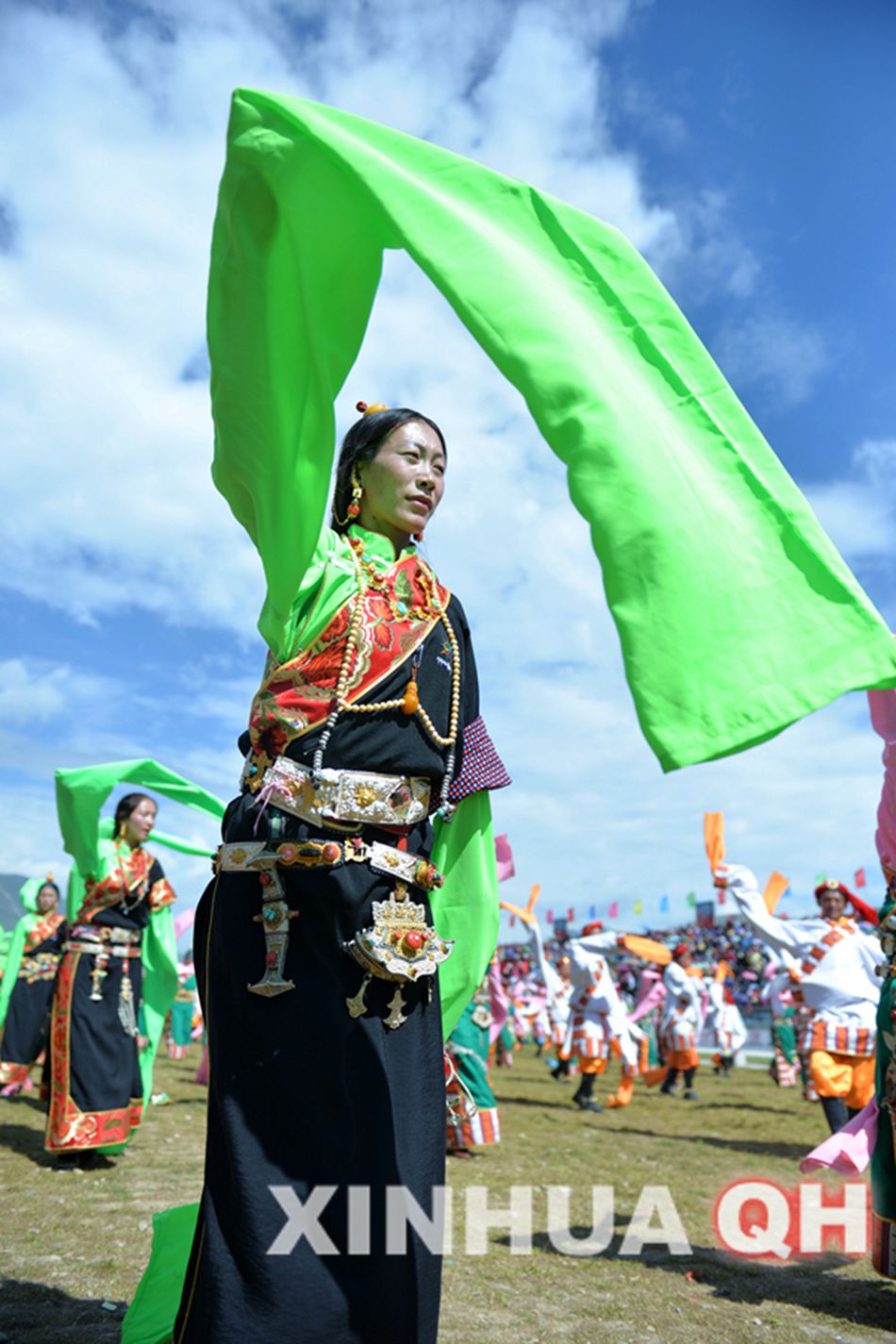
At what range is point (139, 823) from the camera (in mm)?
7145

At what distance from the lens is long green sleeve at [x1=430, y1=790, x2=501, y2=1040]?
2.85m

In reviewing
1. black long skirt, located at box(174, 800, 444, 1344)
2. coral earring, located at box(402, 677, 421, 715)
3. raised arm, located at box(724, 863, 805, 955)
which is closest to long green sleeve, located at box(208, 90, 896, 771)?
coral earring, located at box(402, 677, 421, 715)

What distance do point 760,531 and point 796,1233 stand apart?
4780 mm

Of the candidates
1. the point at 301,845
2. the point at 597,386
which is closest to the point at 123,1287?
the point at 301,845

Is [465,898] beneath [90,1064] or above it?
above

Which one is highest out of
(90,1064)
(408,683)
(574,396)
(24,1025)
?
(574,396)

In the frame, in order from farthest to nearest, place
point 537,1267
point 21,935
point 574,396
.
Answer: point 21,935 < point 537,1267 < point 574,396

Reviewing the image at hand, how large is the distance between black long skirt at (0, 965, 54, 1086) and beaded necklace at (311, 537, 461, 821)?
10718mm

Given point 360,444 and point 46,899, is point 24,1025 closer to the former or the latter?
point 46,899

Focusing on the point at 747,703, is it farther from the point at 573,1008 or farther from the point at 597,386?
the point at 573,1008

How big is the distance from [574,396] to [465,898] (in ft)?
5.22

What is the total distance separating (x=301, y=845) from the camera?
7.84ft

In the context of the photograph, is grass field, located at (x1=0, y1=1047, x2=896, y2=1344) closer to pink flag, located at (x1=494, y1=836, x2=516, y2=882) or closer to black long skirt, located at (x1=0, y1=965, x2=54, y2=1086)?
pink flag, located at (x1=494, y1=836, x2=516, y2=882)

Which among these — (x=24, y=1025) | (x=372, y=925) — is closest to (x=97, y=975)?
(x=372, y=925)
